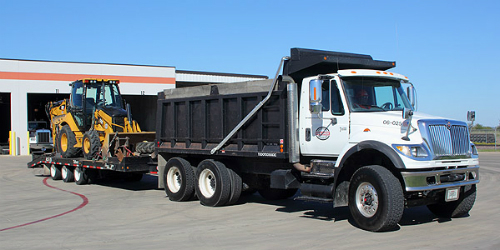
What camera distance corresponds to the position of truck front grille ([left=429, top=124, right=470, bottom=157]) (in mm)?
8070

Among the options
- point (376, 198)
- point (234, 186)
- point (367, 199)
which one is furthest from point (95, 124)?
point (376, 198)

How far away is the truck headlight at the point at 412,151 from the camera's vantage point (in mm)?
7766

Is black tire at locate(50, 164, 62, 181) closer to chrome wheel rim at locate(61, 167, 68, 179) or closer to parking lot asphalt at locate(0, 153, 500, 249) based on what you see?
chrome wheel rim at locate(61, 167, 68, 179)

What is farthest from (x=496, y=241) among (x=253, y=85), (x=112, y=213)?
(x=112, y=213)

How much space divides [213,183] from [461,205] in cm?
529

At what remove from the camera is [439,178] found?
7.90 meters

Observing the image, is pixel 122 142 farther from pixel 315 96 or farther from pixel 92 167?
pixel 315 96

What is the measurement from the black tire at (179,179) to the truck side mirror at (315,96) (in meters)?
3.98

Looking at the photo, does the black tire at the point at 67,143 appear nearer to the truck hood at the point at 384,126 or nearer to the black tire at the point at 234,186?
the black tire at the point at 234,186

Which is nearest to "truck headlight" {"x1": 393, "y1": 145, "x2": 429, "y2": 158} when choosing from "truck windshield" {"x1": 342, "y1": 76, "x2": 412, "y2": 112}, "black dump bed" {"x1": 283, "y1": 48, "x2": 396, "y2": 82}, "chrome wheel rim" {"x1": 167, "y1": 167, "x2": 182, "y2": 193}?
"truck windshield" {"x1": 342, "y1": 76, "x2": 412, "y2": 112}

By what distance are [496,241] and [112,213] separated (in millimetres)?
7304

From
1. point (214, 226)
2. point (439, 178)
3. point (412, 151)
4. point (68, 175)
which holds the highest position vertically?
point (412, 151)

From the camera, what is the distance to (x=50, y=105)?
19516 mm

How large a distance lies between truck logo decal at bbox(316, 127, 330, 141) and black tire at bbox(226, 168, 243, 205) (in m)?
2.60
